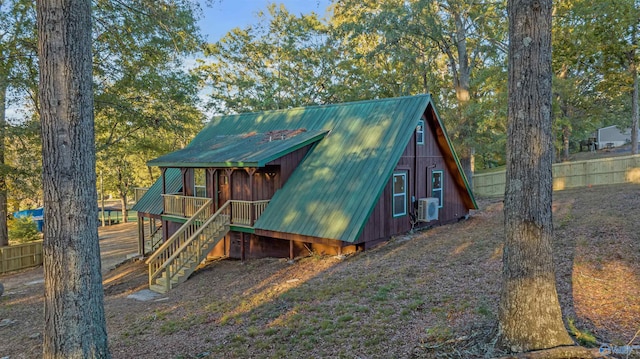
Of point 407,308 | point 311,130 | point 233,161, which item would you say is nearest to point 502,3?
point 311,130

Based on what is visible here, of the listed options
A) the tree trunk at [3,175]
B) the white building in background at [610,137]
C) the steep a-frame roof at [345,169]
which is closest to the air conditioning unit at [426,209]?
the steep a-frame roof at [345,169]

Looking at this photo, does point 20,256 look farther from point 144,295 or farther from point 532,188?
point 532,188

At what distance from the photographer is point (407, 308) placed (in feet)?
20.8

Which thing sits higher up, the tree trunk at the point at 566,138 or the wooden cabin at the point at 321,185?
the tree trunk at the point at 566,138

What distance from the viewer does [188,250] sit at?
1276 cm

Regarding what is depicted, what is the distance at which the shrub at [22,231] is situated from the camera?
2066 centimetres

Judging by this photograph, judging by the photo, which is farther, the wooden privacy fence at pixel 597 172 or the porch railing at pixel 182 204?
the wooden privacy fence at pixel 597 172

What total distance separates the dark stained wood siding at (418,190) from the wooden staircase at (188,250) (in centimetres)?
519

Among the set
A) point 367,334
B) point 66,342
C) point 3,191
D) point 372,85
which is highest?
point 372,85

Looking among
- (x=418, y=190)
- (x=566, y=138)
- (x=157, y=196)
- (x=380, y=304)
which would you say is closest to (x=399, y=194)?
(x=418, y=190)

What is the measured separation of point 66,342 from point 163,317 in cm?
421

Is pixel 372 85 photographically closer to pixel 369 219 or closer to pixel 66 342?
pixel 369 219

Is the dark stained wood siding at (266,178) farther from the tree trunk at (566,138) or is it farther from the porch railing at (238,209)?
the tree trunk at (566,138)

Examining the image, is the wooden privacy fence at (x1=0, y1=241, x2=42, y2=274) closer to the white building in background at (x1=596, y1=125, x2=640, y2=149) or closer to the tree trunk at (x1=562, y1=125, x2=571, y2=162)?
the tree trunk at (x1=562, y1=125, x2=571, y2=162)
